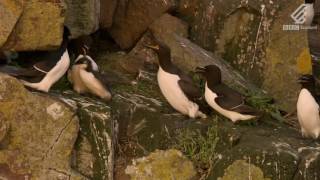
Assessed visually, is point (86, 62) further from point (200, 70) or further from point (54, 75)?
point (200, 70)

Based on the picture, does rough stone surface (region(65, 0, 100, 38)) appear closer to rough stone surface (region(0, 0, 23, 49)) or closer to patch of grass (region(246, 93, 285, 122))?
rough stone surface (region(0, 0, 23, 49))

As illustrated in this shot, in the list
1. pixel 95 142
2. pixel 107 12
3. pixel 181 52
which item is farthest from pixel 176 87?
pixel 107 12

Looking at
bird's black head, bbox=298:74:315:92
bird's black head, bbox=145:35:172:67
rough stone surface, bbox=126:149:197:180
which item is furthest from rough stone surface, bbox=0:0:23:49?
bird's black head, bbox=298:74:315:92

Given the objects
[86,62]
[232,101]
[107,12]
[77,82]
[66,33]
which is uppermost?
[66,33]

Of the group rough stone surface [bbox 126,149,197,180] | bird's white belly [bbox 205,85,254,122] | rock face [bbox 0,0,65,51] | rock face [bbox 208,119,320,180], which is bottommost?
rough stone surface [bbox 126,149,197,180]

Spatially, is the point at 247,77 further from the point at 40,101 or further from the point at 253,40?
the point at 40,101

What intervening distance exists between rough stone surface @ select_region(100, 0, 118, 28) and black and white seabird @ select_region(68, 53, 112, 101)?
1882 millimetres

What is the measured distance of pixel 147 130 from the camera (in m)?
10.2

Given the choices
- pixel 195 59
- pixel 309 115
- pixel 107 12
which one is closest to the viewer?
pixel 309 115

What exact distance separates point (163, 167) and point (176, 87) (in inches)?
41.2

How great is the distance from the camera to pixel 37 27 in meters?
10.1

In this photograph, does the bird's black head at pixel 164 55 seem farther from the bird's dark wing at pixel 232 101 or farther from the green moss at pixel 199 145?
the green moss at pixel 199 145

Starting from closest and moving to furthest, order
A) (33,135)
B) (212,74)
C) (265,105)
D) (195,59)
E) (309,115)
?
(33,135) → (309,115) → (212,74) → (265,105) → (195,59)

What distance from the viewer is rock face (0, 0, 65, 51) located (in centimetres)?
1003
